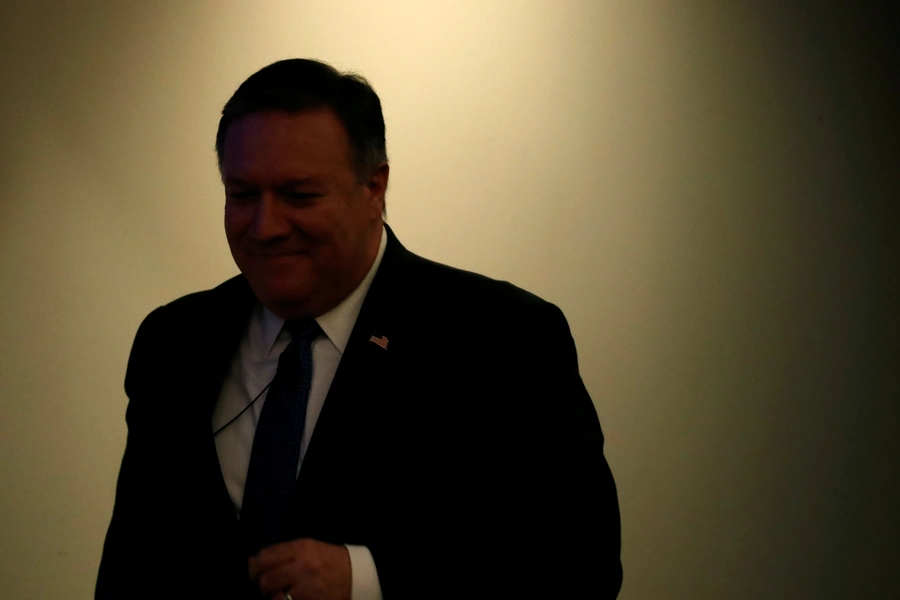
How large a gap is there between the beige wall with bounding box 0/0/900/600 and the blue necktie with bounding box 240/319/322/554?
880 millimetres

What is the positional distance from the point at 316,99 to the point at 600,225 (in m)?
1.04

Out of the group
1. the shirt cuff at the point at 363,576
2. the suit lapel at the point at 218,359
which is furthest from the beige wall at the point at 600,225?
Result: the shirt cuff at the point at 363,576

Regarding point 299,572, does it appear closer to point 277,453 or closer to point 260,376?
point 277,453

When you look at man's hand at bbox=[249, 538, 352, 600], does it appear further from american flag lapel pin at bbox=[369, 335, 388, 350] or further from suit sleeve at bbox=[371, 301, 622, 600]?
american flag lapel pin at bbox=[369, 335, 388, 350]

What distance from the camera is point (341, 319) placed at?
1.30 meters

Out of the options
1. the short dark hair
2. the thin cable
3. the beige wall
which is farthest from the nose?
the beige wall

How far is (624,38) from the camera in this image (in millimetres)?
2084

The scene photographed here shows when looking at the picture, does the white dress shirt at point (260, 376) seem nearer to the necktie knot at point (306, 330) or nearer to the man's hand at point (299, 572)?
the necktie knot at point (306, 330)

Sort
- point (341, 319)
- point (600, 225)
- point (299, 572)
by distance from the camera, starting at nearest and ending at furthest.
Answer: point (299, 572) → point (341, 319) → point (600, 225)

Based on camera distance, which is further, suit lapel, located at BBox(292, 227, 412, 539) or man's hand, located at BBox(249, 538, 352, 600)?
suit lapel, located at BBox(292, 227, 412, 539)

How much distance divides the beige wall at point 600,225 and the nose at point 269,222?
0.88 meters

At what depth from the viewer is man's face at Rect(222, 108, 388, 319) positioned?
47.4 inches

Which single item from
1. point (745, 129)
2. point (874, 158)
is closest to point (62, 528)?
point (745, 129)

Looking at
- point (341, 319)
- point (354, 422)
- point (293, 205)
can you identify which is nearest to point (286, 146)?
point (293, 205)
